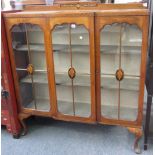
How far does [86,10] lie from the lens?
5.77 ft

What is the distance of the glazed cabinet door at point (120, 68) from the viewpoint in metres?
1.58

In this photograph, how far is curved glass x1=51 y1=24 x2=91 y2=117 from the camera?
5.71 ft

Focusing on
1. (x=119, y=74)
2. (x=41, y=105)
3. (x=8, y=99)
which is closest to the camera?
(x=119, y=74)

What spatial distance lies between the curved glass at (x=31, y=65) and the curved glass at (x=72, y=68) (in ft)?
0.48

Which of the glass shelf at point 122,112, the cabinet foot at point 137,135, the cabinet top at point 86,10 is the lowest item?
the cabinet foot at point 137,135

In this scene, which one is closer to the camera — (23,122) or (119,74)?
(119,74)

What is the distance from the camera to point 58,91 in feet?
6.38

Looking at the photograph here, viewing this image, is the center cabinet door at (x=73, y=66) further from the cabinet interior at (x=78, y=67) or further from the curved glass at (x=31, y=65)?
the curved glass at (x=31, y=65)

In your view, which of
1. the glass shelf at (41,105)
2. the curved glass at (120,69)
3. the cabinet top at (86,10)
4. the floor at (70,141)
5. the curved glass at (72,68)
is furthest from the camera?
the glass shelf at (41,105)

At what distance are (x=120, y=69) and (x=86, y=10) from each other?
55 centimetres

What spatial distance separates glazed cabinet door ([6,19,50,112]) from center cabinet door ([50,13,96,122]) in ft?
0.42

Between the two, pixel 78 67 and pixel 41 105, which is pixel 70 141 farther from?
pixel 78 67

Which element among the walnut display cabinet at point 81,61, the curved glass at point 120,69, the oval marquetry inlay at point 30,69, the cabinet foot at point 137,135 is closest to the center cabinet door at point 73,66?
the walnut display cabinet at point 81,61

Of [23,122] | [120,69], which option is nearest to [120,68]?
[120,69]
